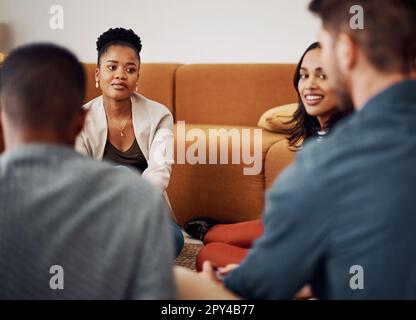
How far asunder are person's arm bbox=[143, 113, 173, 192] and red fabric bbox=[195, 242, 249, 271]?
1.44 ft

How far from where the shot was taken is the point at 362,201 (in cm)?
83

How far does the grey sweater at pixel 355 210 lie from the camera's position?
0.83m

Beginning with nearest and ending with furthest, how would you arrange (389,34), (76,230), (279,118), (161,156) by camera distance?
1. (76,230)
2. (389,34)
3. (161,156)
4. (279,118)

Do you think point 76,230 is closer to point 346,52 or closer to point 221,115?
point 346,52

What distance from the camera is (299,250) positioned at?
854 mm

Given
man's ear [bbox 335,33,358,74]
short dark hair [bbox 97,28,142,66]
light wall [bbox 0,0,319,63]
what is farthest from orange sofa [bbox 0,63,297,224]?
man's ear [bbox 335,33,358,74]

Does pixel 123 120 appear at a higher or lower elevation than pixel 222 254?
higher

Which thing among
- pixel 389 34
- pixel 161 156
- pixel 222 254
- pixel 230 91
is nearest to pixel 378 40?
pixel 389 34

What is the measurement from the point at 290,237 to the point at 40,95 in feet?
1.53

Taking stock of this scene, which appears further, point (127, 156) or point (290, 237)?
point (127, 156)

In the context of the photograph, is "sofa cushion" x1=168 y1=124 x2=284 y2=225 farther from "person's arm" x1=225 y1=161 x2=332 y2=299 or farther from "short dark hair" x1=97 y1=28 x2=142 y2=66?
"person's arm" x1=225 y1=161 x2=332 y2=299

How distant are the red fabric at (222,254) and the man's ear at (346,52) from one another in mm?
769

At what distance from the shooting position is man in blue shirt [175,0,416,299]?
2.72 feet
